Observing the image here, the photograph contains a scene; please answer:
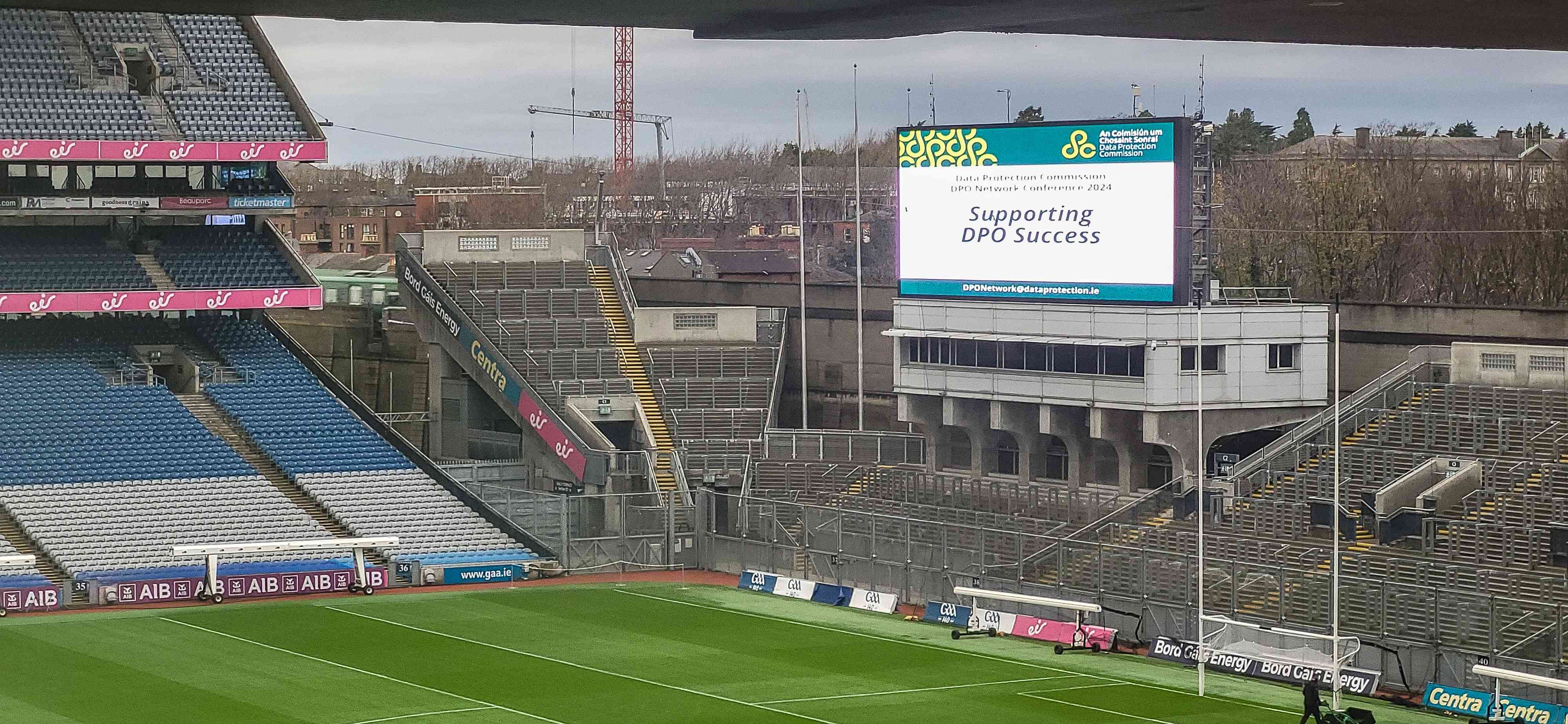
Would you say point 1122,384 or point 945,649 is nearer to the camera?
point 945,649

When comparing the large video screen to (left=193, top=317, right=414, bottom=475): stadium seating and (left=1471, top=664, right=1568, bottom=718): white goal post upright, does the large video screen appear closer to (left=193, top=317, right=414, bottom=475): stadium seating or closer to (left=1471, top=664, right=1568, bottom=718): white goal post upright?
(left=1471, top=664, right=1568, bottom=718): white goal post upright

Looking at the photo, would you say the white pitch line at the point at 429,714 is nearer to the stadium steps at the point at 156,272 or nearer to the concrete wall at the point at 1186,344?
the concrete wall at the point at 1186,344

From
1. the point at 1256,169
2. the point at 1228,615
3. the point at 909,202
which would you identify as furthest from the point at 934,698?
the point at 1256,169

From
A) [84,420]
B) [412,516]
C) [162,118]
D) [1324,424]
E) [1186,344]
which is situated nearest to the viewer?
[1324,424]

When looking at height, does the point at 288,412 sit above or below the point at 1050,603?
above

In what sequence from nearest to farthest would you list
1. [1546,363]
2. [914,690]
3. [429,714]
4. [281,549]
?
[429,714] < [914,690] < [1546,363] < [281,549]

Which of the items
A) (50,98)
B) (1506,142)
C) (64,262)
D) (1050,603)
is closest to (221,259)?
(64,262)

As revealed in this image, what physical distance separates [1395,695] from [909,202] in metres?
19.1

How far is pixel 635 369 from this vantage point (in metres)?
56.9

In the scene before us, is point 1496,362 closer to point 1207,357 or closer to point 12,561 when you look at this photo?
point 1207,357

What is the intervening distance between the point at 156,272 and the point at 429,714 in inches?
1119

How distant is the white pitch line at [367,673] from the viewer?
31.4m

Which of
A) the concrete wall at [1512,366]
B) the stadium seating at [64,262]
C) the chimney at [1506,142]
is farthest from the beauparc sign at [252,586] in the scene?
the chimney at [1506,142]

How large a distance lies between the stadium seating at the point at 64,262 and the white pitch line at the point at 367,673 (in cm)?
1482
